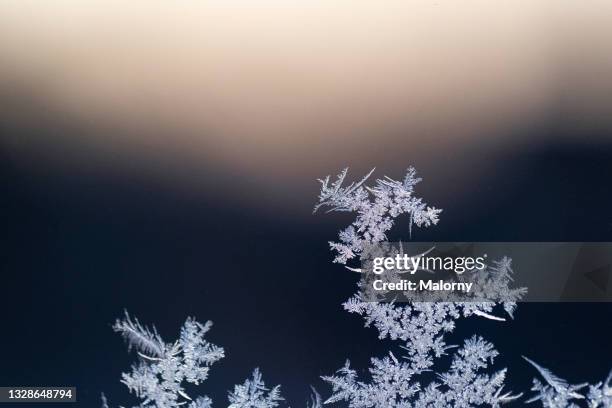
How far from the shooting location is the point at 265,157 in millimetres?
1709

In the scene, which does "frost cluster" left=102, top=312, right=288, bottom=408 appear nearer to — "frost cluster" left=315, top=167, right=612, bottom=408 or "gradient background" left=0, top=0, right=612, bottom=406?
"gradient background" left=0, top=0, right=612, bottom=406

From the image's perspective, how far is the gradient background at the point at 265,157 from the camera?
5.52 ft

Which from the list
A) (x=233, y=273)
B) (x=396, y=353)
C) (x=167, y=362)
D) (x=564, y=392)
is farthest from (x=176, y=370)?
(x=564, y=392)

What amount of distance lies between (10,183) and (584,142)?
202cm

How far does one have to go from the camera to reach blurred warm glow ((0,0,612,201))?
1.68 meters

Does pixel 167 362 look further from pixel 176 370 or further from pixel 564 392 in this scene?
pixel 564 392

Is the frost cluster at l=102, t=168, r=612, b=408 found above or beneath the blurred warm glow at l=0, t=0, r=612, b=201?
beneath

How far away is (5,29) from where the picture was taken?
1736mm

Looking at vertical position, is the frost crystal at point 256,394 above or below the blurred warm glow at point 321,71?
below

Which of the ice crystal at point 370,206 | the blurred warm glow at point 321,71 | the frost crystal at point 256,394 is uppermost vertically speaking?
the blurred warm glow at point 321,71

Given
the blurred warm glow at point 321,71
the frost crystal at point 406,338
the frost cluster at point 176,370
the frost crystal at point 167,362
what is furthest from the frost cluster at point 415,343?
the frost crystal at point 167,362

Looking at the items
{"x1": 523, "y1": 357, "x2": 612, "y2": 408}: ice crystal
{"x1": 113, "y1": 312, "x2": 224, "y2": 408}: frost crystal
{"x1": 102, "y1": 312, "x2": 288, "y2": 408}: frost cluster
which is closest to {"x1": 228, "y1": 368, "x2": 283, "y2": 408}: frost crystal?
{"x1": 102, "y1": 312, "x2": 288, "y2": 408}: frost cluster

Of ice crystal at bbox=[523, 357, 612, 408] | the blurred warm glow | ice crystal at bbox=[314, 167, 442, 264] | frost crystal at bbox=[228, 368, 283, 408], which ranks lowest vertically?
ice crystal at bbox=[523, 357, 612, 408]

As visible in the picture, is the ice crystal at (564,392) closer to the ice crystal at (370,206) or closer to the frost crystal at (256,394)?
A: the ice crystal at (370,206)
